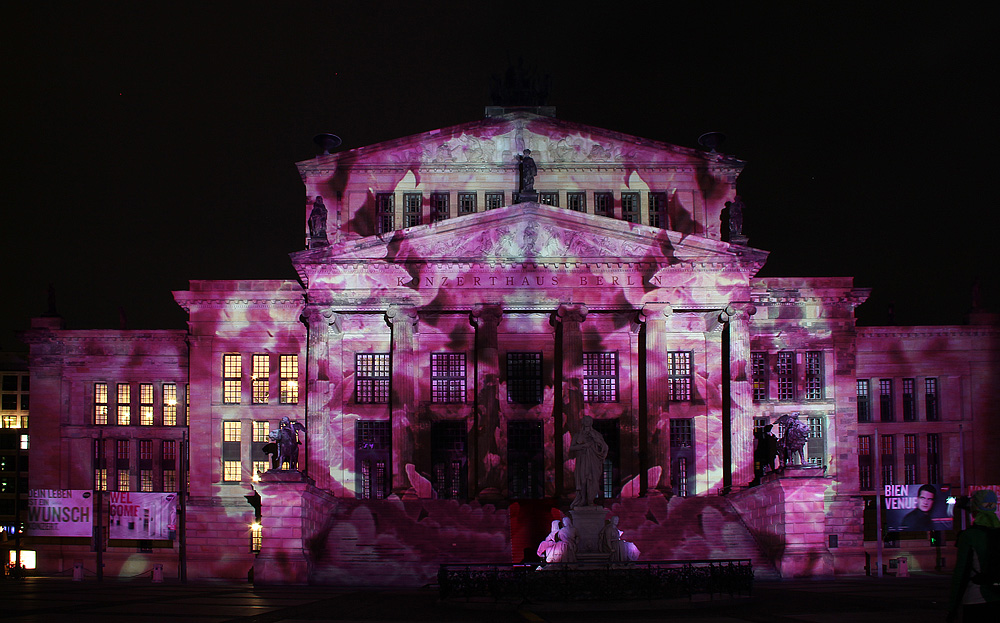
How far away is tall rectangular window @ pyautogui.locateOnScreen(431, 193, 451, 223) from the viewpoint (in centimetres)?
5644

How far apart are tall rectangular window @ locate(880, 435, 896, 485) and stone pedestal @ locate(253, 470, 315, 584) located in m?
34.7

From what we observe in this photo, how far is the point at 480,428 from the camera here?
166ft

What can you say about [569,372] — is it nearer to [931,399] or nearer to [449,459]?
[449,459]

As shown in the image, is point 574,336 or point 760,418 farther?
point 760,418

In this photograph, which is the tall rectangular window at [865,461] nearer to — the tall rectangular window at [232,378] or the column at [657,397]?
the column at [657,397]

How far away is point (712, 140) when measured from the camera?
188 ft

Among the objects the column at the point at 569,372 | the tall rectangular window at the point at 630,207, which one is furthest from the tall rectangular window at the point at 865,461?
the column at the point at 569,372

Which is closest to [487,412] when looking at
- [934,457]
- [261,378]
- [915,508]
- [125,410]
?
[261,378]

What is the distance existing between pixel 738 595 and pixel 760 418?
29017mm

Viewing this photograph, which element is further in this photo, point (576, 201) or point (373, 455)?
point (576, 201)

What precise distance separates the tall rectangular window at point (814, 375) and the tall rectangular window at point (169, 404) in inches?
1448

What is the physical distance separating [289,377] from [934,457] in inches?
1498

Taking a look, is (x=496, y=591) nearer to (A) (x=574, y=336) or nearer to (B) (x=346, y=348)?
(A) (x=574, y=336)

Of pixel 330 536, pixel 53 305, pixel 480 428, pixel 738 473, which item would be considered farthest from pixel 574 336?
pixel 53 305
